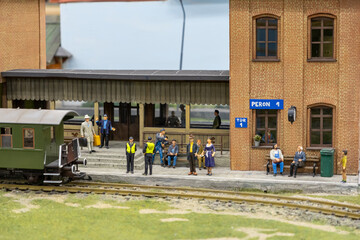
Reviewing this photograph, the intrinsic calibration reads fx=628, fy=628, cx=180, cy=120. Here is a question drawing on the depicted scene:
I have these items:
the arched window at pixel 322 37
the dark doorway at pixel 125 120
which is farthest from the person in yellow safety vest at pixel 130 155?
the arched window at pixel 322 37

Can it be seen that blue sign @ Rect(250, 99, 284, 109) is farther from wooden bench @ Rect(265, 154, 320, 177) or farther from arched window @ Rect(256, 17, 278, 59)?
wooden bench @ Rect(265, 154, 320, 177)

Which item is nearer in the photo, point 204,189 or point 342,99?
point 204,189

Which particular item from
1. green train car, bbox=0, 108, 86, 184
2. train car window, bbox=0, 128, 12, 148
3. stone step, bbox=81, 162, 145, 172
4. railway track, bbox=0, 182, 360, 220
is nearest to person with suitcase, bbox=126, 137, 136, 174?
stone step, bbox=81, 162, 145, 172

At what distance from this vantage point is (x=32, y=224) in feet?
59.1

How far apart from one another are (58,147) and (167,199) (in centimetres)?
472

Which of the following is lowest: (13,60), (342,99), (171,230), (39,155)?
(171,230)

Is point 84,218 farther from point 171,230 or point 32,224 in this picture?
point 171,230

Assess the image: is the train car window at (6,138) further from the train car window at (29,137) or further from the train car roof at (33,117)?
the train car window at (29,137)

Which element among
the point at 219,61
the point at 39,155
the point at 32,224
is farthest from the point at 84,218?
the point at 219,61

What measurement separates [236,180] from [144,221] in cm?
633

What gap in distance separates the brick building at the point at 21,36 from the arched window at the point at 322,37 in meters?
13.7

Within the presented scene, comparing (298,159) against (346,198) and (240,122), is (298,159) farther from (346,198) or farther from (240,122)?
(346,198)

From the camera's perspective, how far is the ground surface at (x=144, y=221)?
17.0 metres

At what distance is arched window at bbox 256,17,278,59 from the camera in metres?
25.1
